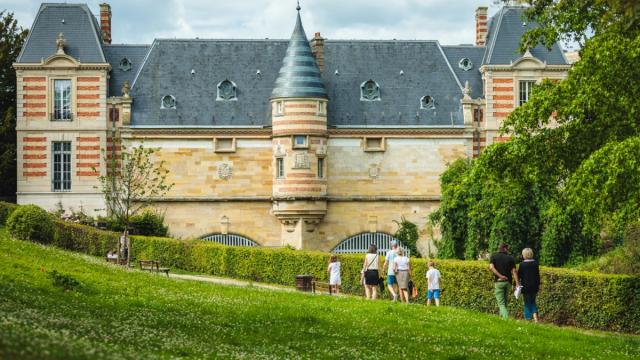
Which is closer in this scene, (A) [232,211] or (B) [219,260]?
(B) [219,260]

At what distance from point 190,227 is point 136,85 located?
7149mm

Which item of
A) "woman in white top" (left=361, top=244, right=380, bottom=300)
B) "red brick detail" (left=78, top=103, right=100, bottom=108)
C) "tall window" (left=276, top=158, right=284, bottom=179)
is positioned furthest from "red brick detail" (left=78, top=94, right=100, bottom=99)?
"woman in white top" (left=361, top=244, right=380, bottom=300)

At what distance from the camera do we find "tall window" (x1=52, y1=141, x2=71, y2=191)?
5503 centimetres

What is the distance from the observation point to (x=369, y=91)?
5772 centimetres

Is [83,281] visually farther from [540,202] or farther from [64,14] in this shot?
[64,14]

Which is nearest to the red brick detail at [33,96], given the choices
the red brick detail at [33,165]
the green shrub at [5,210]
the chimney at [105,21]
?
the red brick detail at [33,165]

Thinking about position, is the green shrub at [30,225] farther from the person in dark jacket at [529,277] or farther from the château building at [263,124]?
the person in dark jacket at [529,277]

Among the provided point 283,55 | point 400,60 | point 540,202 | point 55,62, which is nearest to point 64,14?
point 55,62

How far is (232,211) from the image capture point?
5616 cm

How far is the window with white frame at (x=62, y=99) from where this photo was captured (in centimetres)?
5525

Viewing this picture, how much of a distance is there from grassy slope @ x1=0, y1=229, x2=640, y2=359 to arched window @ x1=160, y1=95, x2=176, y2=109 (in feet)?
88.9

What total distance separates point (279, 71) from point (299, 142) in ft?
11.9

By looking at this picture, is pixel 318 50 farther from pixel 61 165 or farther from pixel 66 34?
pixel 61 165

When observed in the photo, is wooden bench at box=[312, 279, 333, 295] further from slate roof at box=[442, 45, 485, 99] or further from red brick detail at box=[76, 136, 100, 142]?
slate roof at box=[442, 45, 485, 99]
